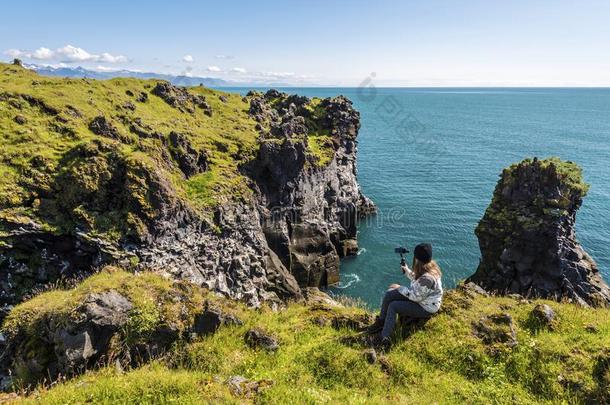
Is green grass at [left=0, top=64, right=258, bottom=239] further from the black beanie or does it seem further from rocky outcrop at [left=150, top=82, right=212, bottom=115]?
the black beanie

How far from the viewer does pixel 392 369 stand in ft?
38.0

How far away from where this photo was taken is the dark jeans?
12820mm

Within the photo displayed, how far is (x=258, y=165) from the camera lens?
48594 millimetres

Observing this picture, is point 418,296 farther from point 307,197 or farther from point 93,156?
point 307,197

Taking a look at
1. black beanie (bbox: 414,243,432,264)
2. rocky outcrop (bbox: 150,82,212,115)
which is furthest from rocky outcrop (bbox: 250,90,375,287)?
black beanie (bbox: 414,243,432,264)

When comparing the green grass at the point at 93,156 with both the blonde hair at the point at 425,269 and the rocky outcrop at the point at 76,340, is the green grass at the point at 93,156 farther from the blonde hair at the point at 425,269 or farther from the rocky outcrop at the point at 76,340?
the blonde hair at the point at 425,269

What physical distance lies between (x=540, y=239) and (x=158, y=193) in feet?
117

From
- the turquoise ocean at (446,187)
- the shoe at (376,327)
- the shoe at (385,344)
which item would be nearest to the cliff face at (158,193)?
the turquoise ocean at (446,187)

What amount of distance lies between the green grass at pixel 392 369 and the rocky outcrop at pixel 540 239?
940 inches

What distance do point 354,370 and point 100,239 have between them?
87.1 ft

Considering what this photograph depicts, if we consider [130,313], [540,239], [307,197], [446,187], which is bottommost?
[446,187]

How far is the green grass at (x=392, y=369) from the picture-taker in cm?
1012

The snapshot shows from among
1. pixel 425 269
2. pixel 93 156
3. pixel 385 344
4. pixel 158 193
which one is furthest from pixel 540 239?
pixel 93 156

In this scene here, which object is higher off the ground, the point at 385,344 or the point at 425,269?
the point at 425,269
